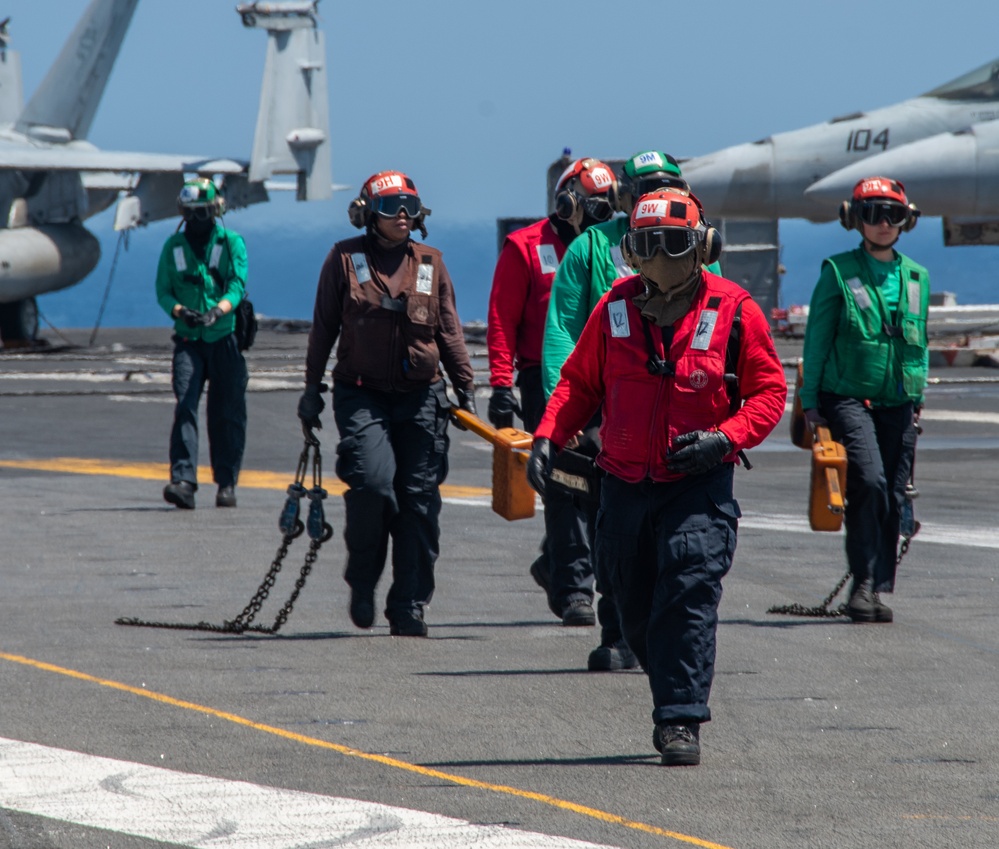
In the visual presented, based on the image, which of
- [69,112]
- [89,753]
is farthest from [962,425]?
[69,112]

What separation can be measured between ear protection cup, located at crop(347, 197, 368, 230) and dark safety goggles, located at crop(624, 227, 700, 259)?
8.18 feet

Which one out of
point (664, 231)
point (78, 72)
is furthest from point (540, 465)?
point (78, 72)

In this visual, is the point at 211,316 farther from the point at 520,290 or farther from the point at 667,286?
the point at 667,286

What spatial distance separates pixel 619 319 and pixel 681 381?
0.28m

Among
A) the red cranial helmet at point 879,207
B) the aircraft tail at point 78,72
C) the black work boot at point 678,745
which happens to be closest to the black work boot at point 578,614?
the red cranial helmet at point 879,207

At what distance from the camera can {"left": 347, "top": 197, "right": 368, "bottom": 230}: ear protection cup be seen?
7574 millimetres

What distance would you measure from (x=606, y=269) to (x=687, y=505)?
189 centimetres

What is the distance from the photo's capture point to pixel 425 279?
771 cm

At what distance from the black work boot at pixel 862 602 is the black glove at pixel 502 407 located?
5.87ft

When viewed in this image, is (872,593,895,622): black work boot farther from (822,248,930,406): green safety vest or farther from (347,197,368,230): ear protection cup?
(347,197,368,230): ear protection cup

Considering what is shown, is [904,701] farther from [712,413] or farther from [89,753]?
[89,753]

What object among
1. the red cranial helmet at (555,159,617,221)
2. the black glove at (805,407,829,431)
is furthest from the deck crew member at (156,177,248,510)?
the black glove at (805,407,829,431)

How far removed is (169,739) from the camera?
5.51 m

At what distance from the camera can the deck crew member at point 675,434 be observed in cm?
525
